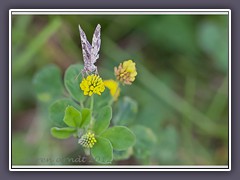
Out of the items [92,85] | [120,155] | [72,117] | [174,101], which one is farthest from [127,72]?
[174,101]

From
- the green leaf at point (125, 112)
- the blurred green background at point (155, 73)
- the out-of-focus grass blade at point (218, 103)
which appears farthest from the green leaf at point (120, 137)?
the out-of-focus grass blade at point (218, 103)

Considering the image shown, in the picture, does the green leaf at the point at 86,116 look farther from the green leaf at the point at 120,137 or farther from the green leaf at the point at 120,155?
the green leaf at the point at 120,155

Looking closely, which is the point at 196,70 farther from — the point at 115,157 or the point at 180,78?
the point at 115,157

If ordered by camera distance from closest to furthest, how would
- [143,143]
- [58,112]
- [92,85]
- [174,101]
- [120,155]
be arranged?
[92,85], [58,112], [120,155], [143,143], [174,101]

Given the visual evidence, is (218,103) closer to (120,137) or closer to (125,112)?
(125,112)

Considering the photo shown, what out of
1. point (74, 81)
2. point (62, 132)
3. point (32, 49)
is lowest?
point (62, 132)

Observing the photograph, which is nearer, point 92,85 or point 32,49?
point 92,85

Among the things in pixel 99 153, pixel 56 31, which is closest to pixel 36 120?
pixel 56 31
